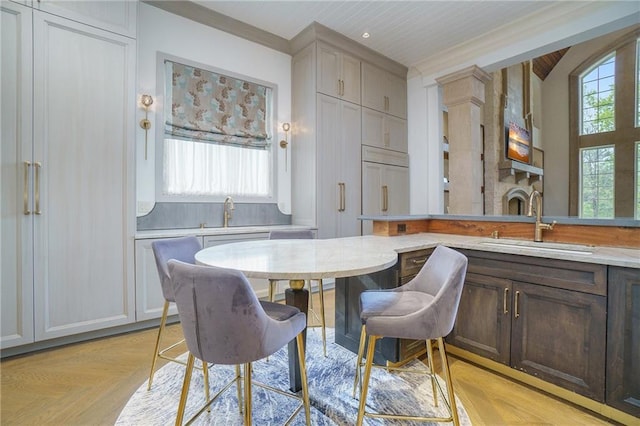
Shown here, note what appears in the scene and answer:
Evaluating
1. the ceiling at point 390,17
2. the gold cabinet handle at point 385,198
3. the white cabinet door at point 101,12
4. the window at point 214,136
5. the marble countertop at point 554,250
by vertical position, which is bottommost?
the marble countertop at point 554,250

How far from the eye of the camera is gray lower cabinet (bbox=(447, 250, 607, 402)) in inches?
60.2

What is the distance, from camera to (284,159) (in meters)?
3.96

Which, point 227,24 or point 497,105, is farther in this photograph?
point 497,105

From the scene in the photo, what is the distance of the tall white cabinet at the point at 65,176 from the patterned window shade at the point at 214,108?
0.66 meters

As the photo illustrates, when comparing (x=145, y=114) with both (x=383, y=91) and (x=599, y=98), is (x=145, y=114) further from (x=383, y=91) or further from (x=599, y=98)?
(x=599, y=98)

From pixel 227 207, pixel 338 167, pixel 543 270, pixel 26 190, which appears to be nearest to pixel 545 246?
pixel 543 270

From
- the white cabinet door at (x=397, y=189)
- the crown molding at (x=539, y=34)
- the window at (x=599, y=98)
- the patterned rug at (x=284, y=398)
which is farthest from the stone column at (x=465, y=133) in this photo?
the window at (x=599, y=98)

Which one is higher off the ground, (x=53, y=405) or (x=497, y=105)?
(x=497, y=105)

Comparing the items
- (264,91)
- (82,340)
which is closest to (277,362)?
(82,340)

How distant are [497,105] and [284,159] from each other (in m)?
4.72

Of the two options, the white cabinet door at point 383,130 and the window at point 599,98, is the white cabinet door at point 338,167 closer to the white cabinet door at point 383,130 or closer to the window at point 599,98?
the white cabinet door at point 383,130

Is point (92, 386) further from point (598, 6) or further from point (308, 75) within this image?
point (598, 6)

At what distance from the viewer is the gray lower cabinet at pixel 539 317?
5.02 feet

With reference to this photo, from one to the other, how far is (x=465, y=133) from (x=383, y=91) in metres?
1.32
